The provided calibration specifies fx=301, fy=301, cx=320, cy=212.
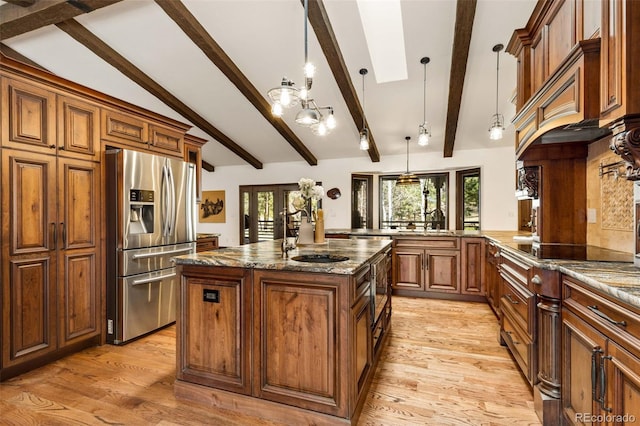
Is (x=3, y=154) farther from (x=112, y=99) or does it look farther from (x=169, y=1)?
(x=169, y=1)

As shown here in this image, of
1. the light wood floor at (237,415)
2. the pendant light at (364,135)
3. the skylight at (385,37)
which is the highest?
the skylight at (385,37)

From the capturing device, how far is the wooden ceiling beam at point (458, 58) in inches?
122

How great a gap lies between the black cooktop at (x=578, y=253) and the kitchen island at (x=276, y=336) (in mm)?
1137

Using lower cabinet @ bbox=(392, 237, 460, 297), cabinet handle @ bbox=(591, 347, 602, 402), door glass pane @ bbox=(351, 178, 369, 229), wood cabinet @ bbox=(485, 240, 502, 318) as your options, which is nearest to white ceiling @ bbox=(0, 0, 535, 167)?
door glass pane @ bbox=(351, 178, 369, 229)

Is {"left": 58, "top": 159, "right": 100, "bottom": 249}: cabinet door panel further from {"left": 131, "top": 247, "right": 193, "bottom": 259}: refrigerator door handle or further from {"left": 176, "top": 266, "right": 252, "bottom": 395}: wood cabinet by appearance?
{"left": 176, "top": 266, "right": 252, "bottom": 395}: wood cabinet

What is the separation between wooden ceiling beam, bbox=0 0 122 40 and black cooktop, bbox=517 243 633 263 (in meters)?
4.28

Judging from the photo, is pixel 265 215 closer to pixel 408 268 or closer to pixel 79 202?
pixel 408 268

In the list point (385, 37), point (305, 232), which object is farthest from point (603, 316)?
point (385, 37)

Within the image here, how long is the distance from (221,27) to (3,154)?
8.55 ft

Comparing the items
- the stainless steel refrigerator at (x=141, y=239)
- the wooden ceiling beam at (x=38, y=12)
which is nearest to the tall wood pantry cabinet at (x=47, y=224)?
the stainless steel refrigerator at (x=141, y=239)

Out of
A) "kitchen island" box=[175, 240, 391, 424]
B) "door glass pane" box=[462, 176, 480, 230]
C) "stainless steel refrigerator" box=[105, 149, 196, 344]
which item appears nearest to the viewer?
"kitchen island" box=[175, 240, 391, 424]

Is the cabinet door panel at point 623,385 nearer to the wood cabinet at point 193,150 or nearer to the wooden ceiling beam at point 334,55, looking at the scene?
the wooden ceiling beam at point 334,55

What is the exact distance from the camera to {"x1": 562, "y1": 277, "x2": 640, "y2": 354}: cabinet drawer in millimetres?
1075

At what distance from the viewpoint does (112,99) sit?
113 inches
